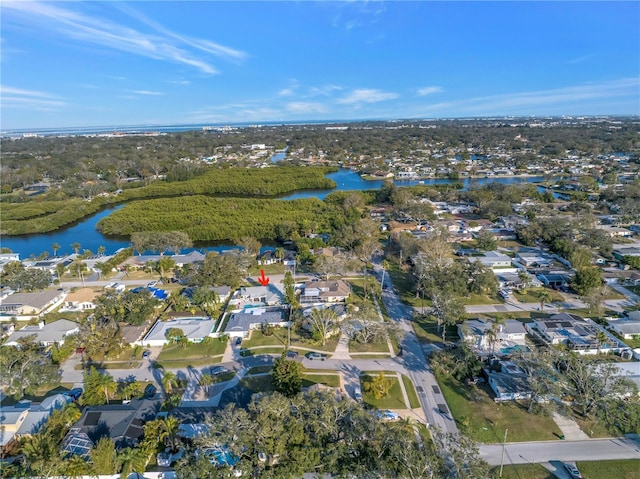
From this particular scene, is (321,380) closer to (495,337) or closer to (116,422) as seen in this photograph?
(116,422)

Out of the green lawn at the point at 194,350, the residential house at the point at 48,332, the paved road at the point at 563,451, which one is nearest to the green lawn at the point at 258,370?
the green lawn at the point at 194,350

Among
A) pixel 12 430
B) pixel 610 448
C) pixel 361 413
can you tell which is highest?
pixel 361 413

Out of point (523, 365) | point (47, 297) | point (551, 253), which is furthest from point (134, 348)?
point (551, 253)

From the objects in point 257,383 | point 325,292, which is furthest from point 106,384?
point 325,292

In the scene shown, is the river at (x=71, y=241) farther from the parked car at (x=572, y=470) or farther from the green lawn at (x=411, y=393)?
Answer: the parked car at (x=572, y=470)

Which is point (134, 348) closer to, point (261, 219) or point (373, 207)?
point (261, 219)

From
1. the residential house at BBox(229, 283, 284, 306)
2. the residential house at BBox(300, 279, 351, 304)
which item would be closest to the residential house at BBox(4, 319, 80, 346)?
the residential house at BBox(229, 283, 284, 306)
